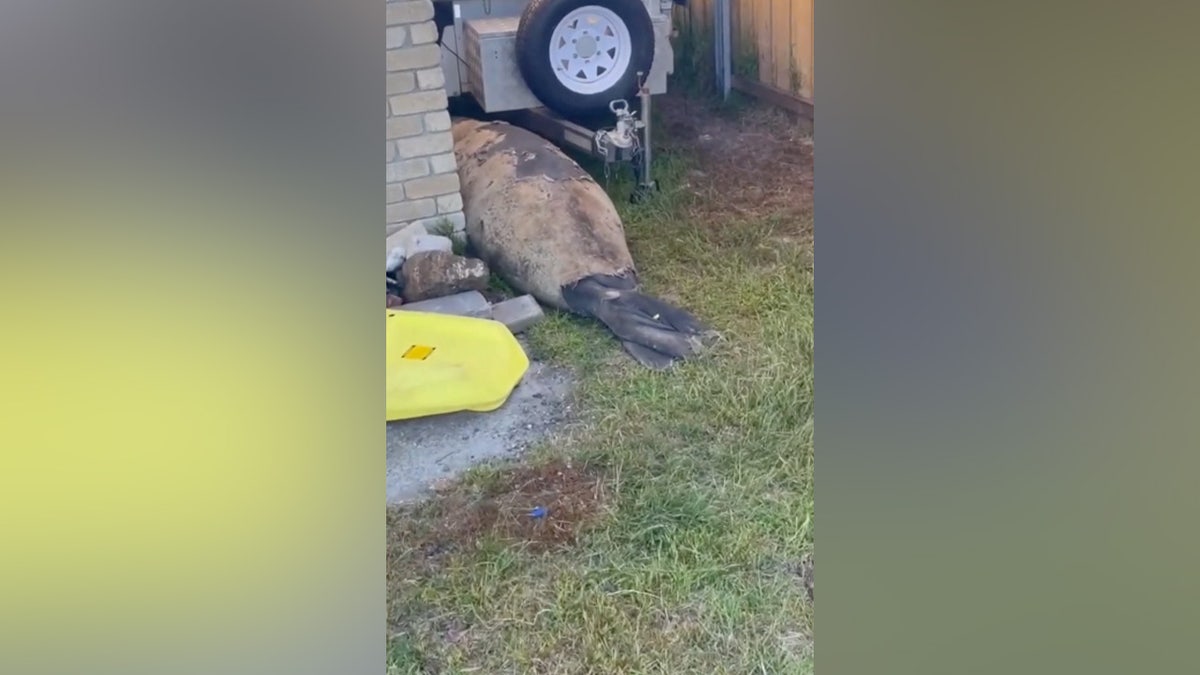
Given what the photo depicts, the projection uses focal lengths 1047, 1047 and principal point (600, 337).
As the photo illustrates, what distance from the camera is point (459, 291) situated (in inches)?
74.5

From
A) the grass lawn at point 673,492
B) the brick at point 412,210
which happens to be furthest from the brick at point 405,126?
the grass lawn at point 673,492

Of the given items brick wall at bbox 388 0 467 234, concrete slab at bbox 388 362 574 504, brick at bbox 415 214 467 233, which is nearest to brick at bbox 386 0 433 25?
brick wall at bbox 388 0 467 234

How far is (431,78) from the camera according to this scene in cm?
188

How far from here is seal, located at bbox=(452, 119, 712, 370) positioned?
6.23 ft

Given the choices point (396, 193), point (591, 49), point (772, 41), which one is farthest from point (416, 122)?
point (772, 41)

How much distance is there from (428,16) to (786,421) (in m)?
0.97

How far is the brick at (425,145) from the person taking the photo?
6.12 ft

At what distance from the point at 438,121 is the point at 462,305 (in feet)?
1.09

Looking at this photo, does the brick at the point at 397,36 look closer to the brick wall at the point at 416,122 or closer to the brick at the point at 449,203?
the brick wall at the point at 416,122

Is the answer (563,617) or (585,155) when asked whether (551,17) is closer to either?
(585,155)

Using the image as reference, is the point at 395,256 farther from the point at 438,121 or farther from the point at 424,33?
the point at 424,33

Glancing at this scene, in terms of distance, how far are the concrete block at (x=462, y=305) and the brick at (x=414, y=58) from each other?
413mm
